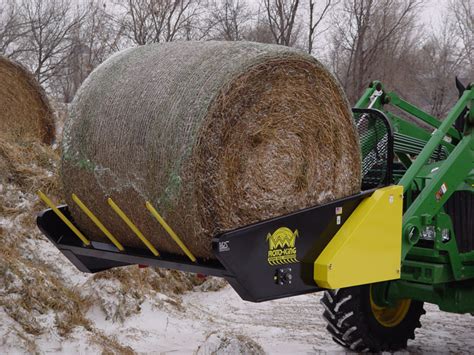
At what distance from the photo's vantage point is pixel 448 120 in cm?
548

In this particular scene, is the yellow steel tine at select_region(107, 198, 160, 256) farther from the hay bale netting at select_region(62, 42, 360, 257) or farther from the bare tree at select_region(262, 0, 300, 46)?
the bare tree at select_region(262, 0, 300, 46)

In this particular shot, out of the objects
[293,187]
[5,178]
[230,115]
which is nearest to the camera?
[230,115]

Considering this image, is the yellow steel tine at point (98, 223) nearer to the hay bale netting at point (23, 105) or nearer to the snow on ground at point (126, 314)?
the snow on ground at point (126, 314)

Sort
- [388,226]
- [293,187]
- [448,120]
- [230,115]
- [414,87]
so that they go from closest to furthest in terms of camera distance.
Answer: [230,115]
[293,187]
[388,226]
[448,120]
[414,87]

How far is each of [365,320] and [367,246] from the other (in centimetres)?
220

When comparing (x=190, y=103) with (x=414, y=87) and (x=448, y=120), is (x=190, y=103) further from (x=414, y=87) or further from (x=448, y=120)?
(x=414, y=87)

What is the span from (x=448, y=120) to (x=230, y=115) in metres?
2.20

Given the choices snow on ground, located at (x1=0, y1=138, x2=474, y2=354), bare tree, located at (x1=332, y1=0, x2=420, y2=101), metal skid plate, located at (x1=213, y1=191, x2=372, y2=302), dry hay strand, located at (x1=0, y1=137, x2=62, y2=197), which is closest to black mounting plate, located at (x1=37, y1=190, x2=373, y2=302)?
metal skid plate, located at (x1=213, y1=191, x2=372, y2=302)

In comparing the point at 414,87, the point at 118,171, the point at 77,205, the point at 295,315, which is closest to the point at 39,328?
the point at 77,205

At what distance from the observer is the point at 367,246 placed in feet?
14.4

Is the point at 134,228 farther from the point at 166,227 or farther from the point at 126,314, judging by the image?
the point at 126,314

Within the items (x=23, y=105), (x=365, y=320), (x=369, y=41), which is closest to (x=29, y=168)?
(x=23, y=105)

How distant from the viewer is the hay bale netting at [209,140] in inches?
154

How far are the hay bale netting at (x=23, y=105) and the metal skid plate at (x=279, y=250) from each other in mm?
7112
